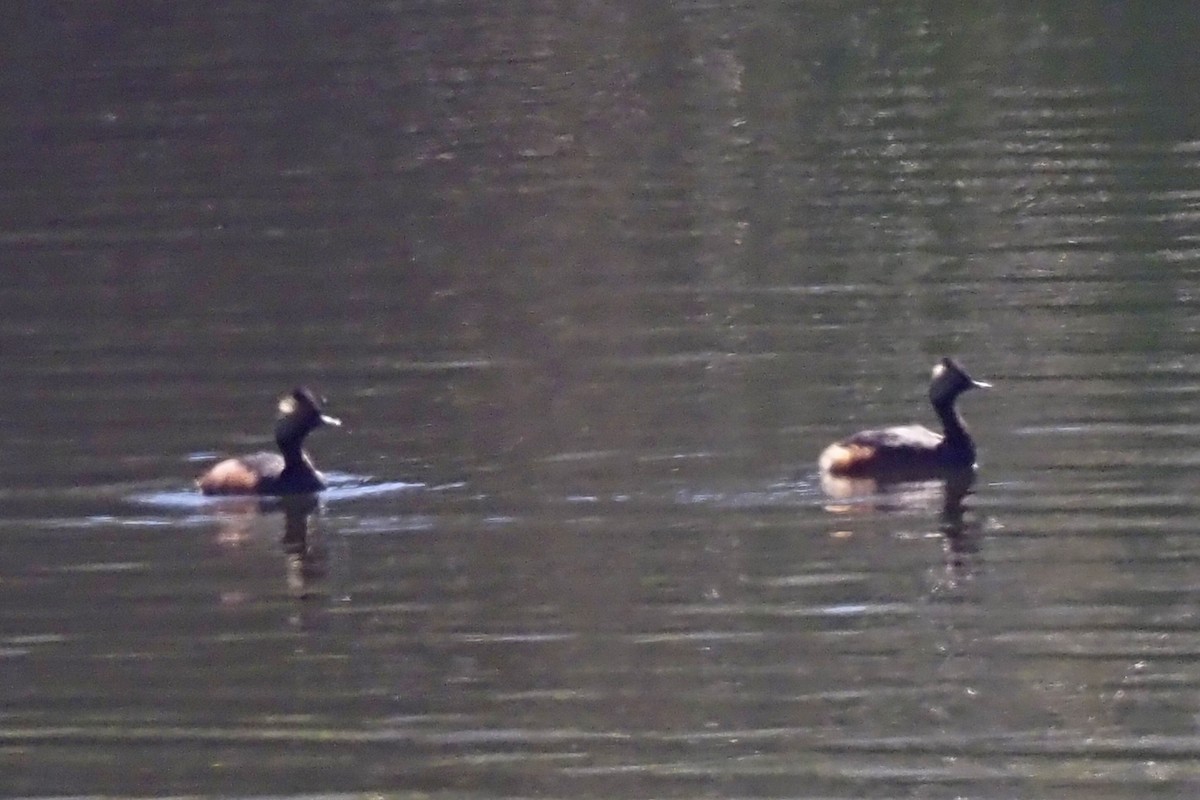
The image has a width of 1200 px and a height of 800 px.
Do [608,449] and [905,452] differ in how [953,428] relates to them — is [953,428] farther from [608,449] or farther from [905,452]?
[608,449]

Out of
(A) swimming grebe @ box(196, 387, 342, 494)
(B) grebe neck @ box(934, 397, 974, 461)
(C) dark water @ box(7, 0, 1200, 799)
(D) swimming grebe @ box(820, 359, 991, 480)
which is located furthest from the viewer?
(B) grebe neck @ box(934, 397, 974, 461)

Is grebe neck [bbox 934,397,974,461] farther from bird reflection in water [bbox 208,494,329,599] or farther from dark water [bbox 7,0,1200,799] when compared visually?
bird reflection in water [bbox 208,494,329,599]

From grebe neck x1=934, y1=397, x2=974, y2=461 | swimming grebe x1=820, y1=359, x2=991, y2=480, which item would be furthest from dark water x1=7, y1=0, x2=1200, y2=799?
grebe neck x1=934, y1=397, x2=974, y2=461

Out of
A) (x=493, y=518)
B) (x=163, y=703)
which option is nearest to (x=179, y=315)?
(x=493, y=518)

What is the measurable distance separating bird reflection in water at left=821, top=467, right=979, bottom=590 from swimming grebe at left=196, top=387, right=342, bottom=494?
345 cm

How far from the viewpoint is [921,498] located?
19.8m

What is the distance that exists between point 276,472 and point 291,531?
96cm

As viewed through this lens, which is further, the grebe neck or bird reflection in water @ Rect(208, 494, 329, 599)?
the grebe neck

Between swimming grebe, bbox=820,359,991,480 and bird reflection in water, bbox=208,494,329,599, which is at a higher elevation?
swimming grebe, bbox=820,359,991,480

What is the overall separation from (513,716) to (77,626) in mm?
3191

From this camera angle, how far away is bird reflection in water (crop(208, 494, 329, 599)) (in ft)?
59.0

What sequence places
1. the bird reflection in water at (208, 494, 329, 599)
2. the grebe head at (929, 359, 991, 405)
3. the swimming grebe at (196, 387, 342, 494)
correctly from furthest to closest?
the grebe head at (929, 359, 991, 405), the swimming grebe at (196, 387, 342, 494), the bird reflection in water at (208, 494, 329, 599)

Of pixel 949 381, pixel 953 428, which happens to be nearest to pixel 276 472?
pixel 953 428

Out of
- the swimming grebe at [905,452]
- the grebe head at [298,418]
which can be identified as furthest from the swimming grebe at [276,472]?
the swimming grebe at [905,452]
